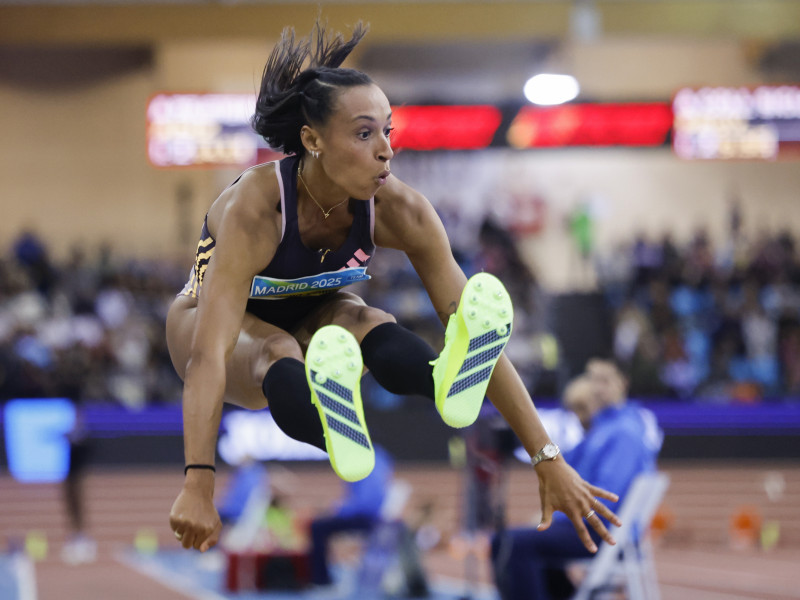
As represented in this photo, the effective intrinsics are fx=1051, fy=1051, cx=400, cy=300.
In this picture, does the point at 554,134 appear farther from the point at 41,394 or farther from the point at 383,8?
the point at 41,394

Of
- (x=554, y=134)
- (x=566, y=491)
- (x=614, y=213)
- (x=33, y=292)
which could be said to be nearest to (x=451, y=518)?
(x=554, y=134)

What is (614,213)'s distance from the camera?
54.4ft

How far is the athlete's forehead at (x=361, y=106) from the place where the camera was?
268 centimetres

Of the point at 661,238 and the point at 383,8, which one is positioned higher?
the point at 383,8

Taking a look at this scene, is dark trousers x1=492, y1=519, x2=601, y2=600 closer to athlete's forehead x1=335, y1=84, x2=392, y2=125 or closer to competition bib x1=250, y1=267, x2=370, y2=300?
competition bib x1=250, y1=267, x2=370, y2=300

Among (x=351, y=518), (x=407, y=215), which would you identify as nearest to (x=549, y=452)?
(x=407, y=215)

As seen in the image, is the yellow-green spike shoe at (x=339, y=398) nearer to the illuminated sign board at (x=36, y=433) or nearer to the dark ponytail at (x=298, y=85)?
the dark ponytail at (x=298, y=85)

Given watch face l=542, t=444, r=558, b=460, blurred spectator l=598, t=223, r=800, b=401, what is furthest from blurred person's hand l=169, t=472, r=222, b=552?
blurred spectator l=598, t=223, r=800, b=401

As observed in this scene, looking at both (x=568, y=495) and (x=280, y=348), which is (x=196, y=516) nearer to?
(x=280, y=348)

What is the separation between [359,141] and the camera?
2.69m

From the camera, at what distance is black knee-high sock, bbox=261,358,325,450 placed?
261 cm

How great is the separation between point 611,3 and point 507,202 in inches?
176

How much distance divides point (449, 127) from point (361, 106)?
8.51 metres

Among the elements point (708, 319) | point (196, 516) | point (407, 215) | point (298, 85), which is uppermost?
point (708, 319)
